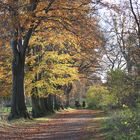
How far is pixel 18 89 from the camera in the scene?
3109 cm

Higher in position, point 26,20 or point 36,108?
point 26,20

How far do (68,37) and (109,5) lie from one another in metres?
4.90

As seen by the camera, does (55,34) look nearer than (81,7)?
No

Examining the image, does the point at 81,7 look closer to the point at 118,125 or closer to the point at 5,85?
the point at 118,125

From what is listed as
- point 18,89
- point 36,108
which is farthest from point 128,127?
point 36,108

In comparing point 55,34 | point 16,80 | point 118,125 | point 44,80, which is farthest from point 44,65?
point 118,125

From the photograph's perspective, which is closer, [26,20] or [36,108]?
[26,20]

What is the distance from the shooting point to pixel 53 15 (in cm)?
2939

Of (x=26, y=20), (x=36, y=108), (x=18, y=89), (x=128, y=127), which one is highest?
(x=26, y=20)

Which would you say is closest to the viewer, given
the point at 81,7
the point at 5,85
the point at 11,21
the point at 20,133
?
the point at 20,133

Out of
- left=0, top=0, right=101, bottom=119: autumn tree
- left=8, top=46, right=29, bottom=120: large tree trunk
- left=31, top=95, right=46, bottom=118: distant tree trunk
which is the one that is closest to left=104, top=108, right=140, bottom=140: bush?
left=0, top=0, right=101, bottom=119: autumn tree

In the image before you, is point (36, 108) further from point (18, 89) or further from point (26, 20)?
point (26, 20)

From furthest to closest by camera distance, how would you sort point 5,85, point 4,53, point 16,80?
point 5,85 → point 4,53 → point 16,80

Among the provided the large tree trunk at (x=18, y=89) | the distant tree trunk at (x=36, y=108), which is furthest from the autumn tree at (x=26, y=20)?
the distant tree trunk at (x=36, y=108)
